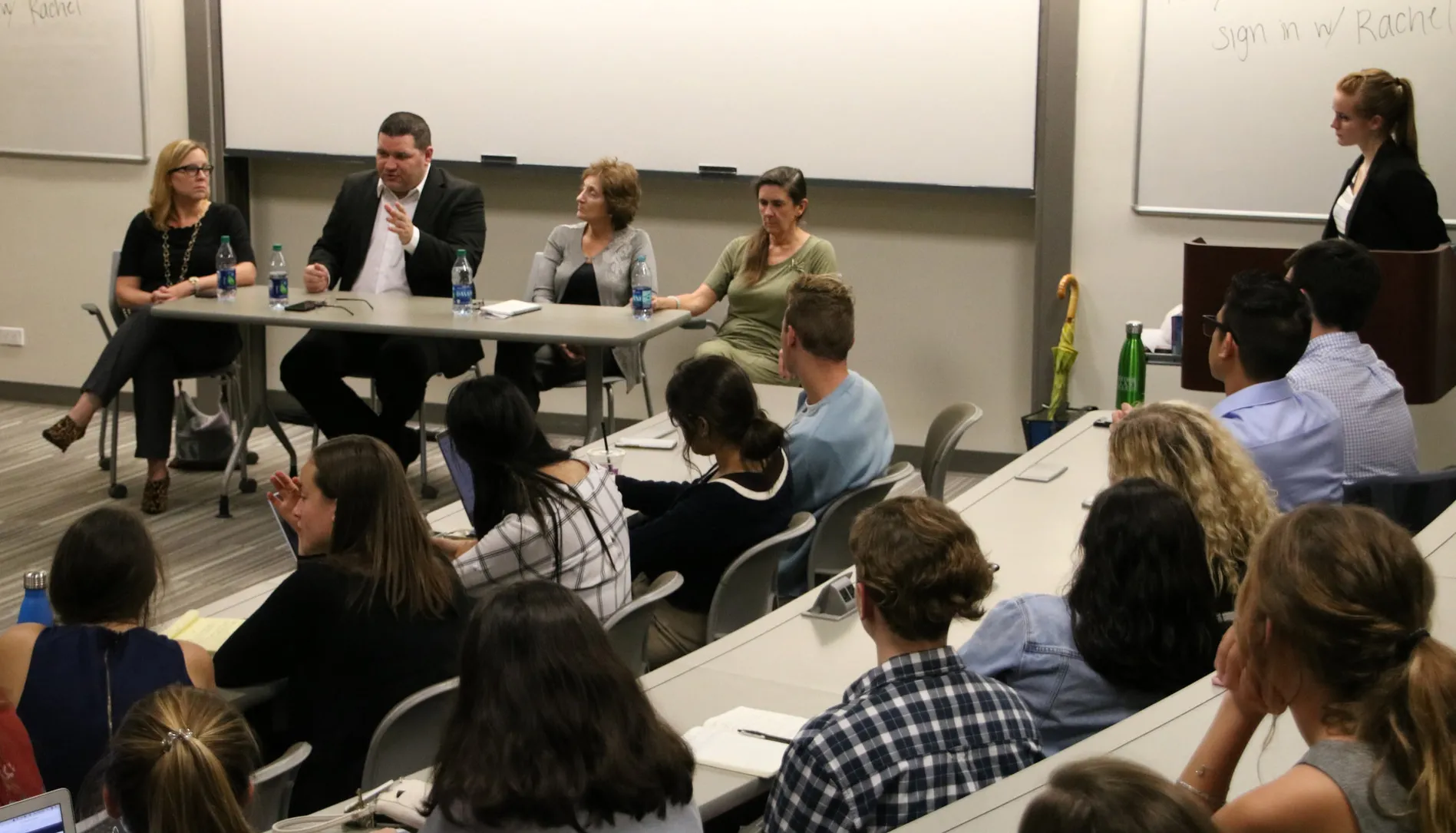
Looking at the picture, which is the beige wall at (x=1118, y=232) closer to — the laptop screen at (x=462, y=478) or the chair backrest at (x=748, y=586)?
the chair backrest at (x=748, y=586)

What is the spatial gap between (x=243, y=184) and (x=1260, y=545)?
20.6 feet

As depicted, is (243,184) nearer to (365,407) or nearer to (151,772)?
(365,407)

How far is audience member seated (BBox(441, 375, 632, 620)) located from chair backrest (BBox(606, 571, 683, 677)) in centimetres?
13

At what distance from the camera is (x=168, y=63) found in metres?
7.23

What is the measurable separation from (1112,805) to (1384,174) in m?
4.09

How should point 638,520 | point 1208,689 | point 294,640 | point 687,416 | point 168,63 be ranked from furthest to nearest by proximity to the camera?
point 168,63 < point 638,520 < point 687,416 < point 294,640 < point 1208,689

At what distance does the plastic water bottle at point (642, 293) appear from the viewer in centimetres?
573

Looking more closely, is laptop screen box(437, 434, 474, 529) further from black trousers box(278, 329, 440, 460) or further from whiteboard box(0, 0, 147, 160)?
whiteboard box(0, 0, 147, 160)

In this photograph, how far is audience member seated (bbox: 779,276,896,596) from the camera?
3850mm

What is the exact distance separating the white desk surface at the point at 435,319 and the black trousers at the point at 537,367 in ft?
0.66

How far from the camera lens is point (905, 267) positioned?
6547 millimetres

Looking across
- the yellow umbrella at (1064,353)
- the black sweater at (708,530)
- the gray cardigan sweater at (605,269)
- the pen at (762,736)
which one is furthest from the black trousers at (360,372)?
the pen at (762,736)

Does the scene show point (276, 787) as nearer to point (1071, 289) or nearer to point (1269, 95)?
point (1071, 289)

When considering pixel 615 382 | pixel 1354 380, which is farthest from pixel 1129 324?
pixel 615 382
